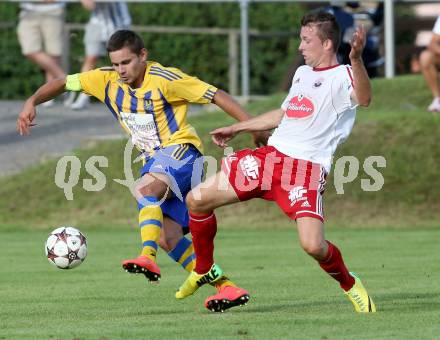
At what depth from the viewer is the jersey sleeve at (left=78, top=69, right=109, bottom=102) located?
383 inches

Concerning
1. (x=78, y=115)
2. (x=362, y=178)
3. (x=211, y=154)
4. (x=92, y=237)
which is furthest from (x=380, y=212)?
(x=78, y=115)

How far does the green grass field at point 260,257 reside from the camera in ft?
26.7

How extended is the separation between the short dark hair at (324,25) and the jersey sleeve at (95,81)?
1662mm

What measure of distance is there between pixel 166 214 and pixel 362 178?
911 centimetres

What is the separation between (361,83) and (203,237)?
59.9 inches

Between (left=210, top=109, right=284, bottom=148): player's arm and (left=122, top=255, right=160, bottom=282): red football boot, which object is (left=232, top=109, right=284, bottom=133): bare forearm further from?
(left=122, top=255, right=160, bottom=282): red football boot

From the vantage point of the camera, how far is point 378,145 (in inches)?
730

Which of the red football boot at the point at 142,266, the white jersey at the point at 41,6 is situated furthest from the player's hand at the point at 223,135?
the white jersey at the point at 41,6

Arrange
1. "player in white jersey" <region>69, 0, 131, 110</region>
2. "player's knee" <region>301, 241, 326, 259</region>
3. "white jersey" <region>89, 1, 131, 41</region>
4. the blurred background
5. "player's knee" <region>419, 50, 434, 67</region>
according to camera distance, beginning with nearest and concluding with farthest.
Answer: "player's knee" <region>301, 241, 326, 259</region> < "player's knee" <region>419, 50, 434, 67</region> < "player in white jersey" <region>69, 0, 131, 110</region> < "white jersey" <region>89, 1, 131, 41</region> < the blurred background

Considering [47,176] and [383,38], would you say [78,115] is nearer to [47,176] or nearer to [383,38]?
[47,176]

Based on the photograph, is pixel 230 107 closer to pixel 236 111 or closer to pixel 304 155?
pixel 236 111

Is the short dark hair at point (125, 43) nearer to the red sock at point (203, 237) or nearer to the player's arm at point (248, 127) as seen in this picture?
the player's arm at point (248, 127)

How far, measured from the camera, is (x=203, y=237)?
29.3ft
